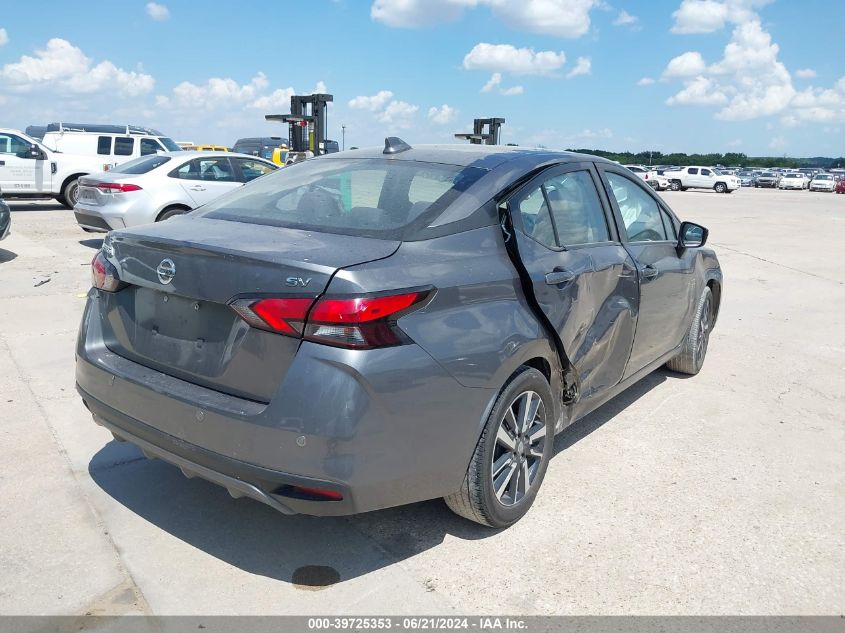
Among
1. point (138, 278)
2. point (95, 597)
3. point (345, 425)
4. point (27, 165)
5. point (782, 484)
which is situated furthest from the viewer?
point (27, 165)

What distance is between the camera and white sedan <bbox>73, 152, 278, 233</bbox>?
10367 mm

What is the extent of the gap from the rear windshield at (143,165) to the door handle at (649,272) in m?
8.57

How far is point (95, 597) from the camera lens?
2711mm

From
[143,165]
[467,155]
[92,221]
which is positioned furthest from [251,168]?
[467,155]

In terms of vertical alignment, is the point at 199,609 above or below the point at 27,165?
below

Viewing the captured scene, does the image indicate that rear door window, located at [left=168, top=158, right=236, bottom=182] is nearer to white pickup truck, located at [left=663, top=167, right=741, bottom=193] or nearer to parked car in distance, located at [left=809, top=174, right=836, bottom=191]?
white pickup truck, located at [left=663, top=167, right=741, bottom=193]

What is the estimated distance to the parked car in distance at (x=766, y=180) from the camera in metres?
58.8

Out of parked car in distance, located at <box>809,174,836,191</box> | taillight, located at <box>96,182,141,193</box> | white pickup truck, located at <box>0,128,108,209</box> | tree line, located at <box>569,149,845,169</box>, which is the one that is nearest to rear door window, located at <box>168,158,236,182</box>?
taillight, located at <box>96,182,141,193</box>

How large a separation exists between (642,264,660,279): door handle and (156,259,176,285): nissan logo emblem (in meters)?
2.69

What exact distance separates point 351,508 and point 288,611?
46cm

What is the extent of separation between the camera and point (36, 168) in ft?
53.4

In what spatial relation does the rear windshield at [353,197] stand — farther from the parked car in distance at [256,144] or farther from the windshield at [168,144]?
the parked car in distance at [256,144]

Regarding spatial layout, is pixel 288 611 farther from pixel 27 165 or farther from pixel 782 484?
pixel 27 165

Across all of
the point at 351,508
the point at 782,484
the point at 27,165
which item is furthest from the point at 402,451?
the point at 27,165
